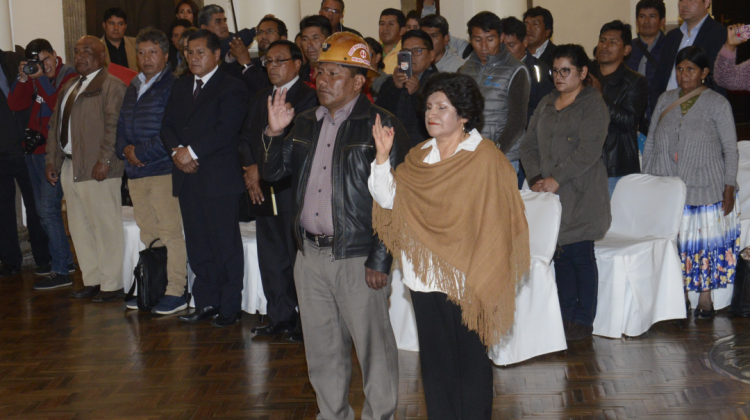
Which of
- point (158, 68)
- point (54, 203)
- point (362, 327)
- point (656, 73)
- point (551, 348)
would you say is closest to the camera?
point (362, 327)

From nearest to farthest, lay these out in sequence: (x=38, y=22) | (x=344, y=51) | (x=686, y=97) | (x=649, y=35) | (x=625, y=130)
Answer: (x=344, y=51), (x=686, y=97), (x=625, y=130), (x=649, y=35), (x=38, y=22)

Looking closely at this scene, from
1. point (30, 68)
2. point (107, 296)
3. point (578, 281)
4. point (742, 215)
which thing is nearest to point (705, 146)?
point (742, 215)

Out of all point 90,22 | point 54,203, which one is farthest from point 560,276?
point 90,22

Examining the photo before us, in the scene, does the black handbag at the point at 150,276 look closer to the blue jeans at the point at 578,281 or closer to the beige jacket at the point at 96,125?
the beige jacket at the point at 96,125

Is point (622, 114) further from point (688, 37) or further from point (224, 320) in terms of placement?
point (224, 320)

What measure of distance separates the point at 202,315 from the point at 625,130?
132 inches

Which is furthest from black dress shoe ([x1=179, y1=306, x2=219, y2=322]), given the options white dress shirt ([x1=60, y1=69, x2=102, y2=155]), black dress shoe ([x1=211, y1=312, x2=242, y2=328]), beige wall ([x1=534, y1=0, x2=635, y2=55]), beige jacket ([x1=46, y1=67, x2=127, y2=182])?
beige wall ([x1=534, y1=0, x2=635, y2=55])

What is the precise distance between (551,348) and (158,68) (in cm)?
357

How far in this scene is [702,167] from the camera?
17.1 feet

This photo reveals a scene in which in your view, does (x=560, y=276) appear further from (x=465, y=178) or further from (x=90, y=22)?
(x=90, y=22)

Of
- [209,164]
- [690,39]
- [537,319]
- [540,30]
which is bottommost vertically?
[537,319]

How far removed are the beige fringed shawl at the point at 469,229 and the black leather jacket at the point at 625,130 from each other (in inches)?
101

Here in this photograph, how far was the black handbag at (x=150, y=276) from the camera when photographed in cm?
588

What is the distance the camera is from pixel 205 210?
5496 mm
